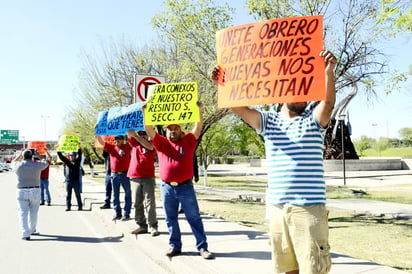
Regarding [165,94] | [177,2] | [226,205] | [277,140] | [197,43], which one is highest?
[177,2]

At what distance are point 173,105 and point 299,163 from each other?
326 cm

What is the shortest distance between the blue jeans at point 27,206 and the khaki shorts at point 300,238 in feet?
20.5

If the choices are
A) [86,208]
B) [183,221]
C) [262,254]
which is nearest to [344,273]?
[262,254]

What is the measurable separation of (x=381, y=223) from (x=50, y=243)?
7.59 metres

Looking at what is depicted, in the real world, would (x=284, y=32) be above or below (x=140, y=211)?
above

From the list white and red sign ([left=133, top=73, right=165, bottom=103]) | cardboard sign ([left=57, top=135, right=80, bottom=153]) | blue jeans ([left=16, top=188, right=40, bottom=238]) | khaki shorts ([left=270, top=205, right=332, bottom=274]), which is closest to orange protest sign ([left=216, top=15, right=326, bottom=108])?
khaki shorts ([left=270, top=205, right=332, bottom=274])

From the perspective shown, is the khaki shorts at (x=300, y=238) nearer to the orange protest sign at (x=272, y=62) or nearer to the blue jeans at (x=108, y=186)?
the orange protest sign at (x=272, y=62)

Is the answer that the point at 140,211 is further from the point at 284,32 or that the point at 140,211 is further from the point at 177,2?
the point at 177,2

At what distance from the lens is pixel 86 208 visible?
13742 mm

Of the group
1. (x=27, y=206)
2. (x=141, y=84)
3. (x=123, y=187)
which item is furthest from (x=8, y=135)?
(x=141, y=84)

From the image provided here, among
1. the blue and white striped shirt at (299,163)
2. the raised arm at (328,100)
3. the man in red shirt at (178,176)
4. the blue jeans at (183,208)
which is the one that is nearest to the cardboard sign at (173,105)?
the man in red shirt at (178,176)

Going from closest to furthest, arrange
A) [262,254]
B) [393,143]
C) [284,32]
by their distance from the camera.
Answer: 1. [284,32]
2. [262,254]
3. [393,143]

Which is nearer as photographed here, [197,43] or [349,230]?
[349,230]

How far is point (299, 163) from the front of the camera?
328 cm
